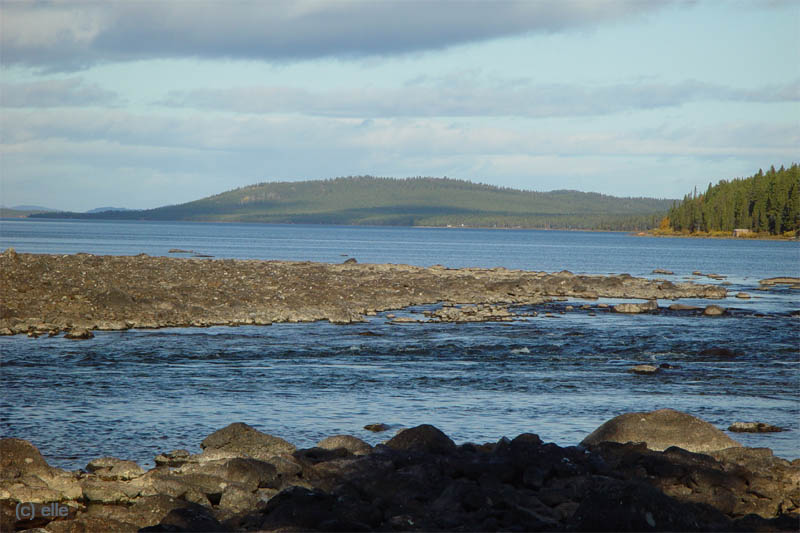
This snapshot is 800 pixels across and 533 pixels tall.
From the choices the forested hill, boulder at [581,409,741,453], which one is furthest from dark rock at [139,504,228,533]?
the forested hill

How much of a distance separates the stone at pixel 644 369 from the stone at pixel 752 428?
673 cm

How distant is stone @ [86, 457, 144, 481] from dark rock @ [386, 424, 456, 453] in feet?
12.8

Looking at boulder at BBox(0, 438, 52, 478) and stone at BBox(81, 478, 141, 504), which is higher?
boulder at BBox(0, 438, 52, 478)

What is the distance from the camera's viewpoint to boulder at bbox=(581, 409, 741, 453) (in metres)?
14.2

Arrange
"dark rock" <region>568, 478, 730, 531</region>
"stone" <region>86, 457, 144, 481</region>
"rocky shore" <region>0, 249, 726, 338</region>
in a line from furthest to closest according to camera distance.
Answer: "rocky shore" <region>0, 249, 726, 338</region> → "stone" <region>86, 457, 144, 481</region> → "dark rock" <region>568, 478, 730, 531</region>

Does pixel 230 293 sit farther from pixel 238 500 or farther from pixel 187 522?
pixel 187 522

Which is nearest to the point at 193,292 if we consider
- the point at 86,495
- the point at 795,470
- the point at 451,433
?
the point at 451,433

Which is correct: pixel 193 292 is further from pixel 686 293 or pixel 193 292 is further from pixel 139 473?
pixel 686 293

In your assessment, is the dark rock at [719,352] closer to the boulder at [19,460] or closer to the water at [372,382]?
the water at [372,382]

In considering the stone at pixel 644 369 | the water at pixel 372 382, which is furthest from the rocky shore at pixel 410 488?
the stone at pixel 644 369

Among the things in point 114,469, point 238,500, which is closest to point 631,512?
point 238,500

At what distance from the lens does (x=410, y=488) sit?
1097 cm

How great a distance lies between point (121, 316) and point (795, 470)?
24519 mm

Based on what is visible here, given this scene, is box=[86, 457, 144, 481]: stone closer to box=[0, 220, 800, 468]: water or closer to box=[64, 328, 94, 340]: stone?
box=[0, 220, 800, 468]: water
